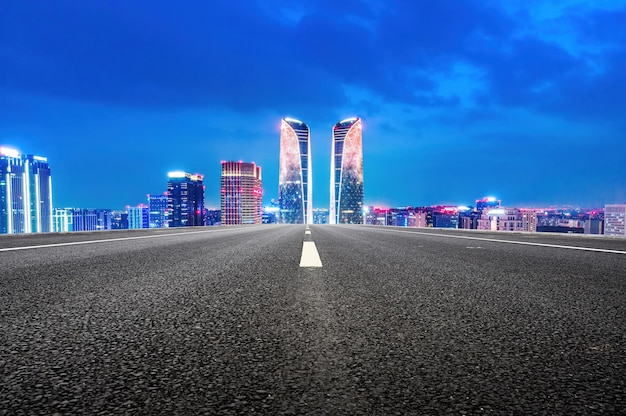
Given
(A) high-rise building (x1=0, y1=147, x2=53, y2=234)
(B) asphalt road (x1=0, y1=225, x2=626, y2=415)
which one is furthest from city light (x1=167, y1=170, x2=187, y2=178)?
(B) asphalt road (x1=0, y1=225, x2=626, y2=415)

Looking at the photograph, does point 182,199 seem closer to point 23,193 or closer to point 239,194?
point 239,194

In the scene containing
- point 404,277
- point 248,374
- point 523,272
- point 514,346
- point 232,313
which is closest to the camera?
point 248,374

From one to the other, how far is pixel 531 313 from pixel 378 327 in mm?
927

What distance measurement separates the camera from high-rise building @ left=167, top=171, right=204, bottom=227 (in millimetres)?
151750

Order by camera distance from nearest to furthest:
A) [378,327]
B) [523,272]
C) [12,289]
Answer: [378,327] → [12,289] → [523,272]

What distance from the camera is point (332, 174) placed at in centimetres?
16962

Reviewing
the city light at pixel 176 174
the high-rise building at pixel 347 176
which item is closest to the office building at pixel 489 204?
the high-rise building at pixel 347 176

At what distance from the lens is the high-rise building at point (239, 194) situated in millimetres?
172625

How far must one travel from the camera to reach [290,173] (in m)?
166

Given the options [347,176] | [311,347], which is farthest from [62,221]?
[311,347]

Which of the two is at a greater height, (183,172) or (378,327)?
(183,172)

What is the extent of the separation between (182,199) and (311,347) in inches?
6361

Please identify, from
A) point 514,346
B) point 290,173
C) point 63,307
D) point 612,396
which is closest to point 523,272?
point 514,346

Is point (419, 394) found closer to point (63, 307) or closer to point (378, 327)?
point (378, 327)
